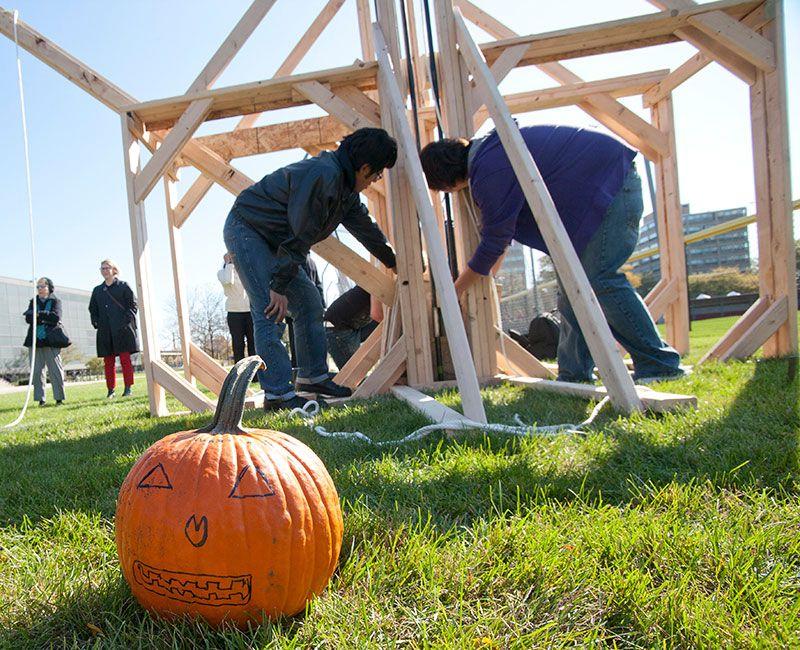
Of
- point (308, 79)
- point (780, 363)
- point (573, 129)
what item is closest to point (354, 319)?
point (308, 79)

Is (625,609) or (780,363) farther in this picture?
(780,363)

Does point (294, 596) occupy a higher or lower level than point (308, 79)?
lower

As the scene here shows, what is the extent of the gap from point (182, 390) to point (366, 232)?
175cm

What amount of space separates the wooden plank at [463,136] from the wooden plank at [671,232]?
230cm

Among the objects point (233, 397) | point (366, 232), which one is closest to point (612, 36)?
point (366, 232)

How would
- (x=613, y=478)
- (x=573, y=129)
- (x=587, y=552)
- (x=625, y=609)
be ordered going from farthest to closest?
1. (x=573, y=129)
2. (x=613, y=478)
3. (x=587, y=552)
4. (x=625, y=609)

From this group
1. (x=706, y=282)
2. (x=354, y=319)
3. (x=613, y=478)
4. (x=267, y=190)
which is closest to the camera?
(x=613, y=478)

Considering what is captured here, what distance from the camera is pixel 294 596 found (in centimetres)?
99

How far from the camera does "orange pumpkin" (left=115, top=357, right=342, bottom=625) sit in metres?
0.95

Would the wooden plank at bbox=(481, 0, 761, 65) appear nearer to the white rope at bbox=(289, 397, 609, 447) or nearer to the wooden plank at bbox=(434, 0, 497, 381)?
the wooden plank at bbox=(434, 0, 497, 381)

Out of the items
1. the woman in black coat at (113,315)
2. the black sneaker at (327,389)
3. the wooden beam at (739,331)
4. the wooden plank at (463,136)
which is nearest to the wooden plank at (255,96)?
the wooden plank at (463,136)

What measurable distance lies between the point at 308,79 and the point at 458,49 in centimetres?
111

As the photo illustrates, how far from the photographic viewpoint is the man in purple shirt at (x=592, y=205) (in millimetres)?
3051

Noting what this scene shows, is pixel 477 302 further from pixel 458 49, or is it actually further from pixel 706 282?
pixel 706 282
